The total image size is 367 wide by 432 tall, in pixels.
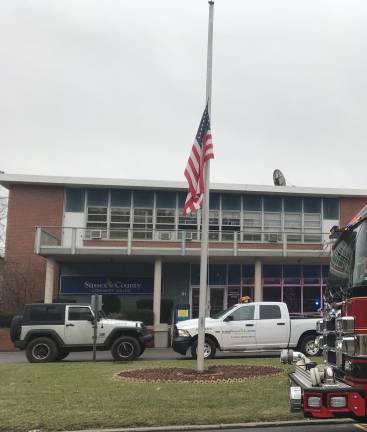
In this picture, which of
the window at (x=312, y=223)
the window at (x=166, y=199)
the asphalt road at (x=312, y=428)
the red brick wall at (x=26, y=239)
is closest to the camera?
the asphalt road at (x=312, y=428)

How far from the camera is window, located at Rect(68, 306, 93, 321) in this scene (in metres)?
17.7

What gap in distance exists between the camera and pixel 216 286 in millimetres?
29906

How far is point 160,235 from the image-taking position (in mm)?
28672

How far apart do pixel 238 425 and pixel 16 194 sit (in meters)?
25.0

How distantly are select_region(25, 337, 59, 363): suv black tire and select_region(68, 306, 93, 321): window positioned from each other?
3.14 ft

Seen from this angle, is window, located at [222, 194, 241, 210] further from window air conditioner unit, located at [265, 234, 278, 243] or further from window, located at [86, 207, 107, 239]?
window, located at [86, 207, 107, 239]

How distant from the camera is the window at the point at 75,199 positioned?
100 feet

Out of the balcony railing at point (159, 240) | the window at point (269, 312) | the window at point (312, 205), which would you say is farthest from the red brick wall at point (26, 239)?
the window at point (269, 312)

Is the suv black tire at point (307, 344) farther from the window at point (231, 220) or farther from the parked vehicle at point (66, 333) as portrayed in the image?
the window at point (231, 220)

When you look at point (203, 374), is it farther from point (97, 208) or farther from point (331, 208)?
point (331, 208)

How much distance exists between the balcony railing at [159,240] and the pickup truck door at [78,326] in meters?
8.62

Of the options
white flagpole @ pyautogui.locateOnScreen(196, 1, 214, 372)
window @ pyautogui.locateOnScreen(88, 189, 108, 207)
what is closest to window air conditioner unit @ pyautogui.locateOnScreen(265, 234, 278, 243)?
window @ pyautogui.locateOnScreen(88, 189, 108, 207)

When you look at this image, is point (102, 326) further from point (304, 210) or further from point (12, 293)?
point (304, 210)

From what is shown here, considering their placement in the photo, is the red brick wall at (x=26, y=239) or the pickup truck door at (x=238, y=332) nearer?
the pickup truck door at (x=238, y=332)
